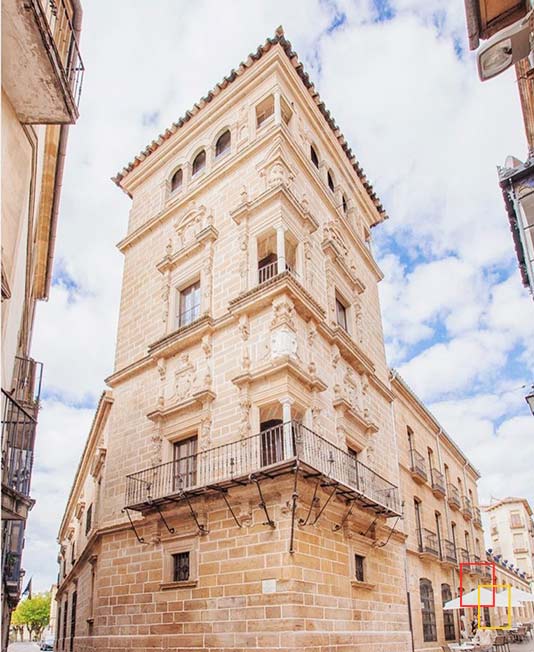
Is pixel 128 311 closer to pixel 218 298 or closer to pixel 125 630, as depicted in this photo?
pixel 218 298

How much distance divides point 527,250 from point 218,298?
28.2 feet

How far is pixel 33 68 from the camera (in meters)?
5.76

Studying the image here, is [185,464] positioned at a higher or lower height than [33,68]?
lower

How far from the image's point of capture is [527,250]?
762cm

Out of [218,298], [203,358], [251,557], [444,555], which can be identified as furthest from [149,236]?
[444,555]

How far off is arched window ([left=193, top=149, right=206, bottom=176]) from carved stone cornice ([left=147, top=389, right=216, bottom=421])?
27.2ft

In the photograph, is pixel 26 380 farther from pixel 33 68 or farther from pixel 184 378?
pixel 33 68

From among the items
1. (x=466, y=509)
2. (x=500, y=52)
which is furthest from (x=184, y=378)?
(x=466, y=509)

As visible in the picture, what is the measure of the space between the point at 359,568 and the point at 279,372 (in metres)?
5.21

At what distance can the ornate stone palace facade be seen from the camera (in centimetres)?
1096

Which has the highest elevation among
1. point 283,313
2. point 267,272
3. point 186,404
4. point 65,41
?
point 65,41

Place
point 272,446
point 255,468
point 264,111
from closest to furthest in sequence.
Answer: point 255,468
point 272,446
point 264,111

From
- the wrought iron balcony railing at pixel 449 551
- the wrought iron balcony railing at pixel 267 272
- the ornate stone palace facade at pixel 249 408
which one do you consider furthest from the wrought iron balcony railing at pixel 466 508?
the wrought iron balcony railing at pixel 267 272

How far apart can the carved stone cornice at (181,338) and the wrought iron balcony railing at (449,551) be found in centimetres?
1212
